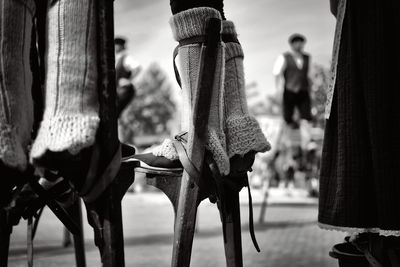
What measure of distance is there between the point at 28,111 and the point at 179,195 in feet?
2.17

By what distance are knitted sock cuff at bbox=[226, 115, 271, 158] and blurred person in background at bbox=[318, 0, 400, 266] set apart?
38 centimetres

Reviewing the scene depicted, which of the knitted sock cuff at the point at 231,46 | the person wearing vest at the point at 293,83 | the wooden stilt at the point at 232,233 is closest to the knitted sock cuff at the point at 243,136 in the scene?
the wooden stilt at the point at 232,233

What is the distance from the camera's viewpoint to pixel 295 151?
7688 mm

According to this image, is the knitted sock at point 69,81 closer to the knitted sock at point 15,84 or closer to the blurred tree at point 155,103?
the knitted sock at point 15,84

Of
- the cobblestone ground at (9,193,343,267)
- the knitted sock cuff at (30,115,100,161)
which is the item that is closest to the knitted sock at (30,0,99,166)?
the knitted sock cuff at (30,115,100,161)

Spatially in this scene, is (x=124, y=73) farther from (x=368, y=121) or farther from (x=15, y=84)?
(x=15, y=84)

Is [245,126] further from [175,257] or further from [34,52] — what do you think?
[34,52]

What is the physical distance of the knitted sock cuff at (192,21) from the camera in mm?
1761

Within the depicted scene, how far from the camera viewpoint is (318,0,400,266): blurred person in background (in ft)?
6.13

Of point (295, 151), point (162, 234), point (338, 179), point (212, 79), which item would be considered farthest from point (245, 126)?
point (295, 151)

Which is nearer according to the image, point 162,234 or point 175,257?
point 175,257

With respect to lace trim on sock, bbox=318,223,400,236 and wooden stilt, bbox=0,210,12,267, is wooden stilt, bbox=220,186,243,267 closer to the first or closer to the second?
lace trim on sock, bbox=318,223,400,236

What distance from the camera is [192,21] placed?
5.79 ft

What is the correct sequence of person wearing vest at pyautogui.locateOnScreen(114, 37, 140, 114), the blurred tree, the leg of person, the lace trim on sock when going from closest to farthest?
the lace trim on sock
person wearing vest at pyautogui.locateOnScreen(114, 37, 140, 114)
the leg of person
the blurred tree
